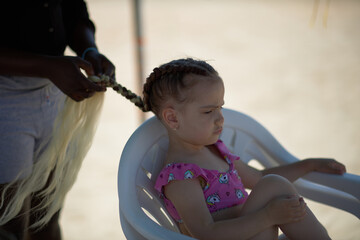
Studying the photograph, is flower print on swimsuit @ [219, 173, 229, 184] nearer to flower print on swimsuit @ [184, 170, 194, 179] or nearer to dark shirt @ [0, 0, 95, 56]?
flower print on swimsuit @ [184, 170, 194, 179]

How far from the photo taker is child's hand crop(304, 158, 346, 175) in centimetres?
132

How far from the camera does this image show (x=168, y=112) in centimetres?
115

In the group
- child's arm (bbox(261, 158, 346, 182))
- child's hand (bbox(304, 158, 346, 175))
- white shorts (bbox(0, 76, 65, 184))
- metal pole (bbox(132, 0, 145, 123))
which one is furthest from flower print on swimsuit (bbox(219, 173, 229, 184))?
→ metal pole (bbox(132, 0, 145, 123))

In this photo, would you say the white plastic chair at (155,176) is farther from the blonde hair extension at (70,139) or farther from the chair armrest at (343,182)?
the blonde hair extension at (70,139)

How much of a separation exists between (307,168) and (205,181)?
0.40 meters

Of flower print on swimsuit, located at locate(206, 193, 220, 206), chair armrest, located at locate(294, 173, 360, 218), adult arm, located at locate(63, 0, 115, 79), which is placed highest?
adult arm, located at locate(63, 0, 115, 79)

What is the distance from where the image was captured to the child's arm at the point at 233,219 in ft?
3.37

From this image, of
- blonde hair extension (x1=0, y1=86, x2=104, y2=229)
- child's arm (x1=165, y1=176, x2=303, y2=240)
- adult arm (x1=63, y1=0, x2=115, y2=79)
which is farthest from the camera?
adult arm (x1=63, y1=0, x2=115, y2=79)

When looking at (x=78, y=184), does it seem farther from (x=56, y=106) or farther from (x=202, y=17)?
(x=202, y=17)

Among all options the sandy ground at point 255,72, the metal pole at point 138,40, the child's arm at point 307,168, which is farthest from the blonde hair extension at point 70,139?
the metal pole at point 138,40

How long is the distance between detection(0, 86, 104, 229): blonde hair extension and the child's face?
0.33 metres

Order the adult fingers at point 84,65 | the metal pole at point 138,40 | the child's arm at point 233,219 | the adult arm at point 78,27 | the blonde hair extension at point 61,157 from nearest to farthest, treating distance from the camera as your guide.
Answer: the child's arm at point 233,219
the adult fingers at point 84,65
the blonde hair extension at point 61,157
the adult arm at point 78,27
the metal pole at point 138,40

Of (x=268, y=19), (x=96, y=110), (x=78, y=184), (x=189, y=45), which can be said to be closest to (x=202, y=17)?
(x=268, y=19)

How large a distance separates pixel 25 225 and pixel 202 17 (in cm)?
595
